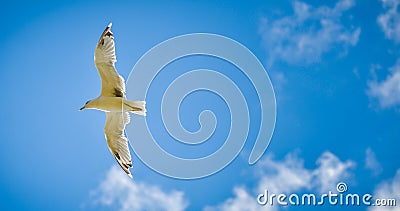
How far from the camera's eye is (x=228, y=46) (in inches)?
619

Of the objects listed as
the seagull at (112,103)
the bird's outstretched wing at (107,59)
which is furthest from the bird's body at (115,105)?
the bird's outstretched wing at (107,59)

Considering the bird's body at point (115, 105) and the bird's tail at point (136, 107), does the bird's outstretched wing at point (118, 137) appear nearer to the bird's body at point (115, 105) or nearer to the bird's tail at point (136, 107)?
the bird's body at point (115, 105)

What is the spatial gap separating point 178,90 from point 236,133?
1.57m

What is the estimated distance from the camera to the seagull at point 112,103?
13.3 m

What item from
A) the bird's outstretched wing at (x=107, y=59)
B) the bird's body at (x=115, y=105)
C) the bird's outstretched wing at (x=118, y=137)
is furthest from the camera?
the bird's outstretched wing at (x=118, y=137)

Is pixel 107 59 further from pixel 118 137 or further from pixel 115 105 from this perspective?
pixel 118 137

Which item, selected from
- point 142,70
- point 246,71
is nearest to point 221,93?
point 246,71

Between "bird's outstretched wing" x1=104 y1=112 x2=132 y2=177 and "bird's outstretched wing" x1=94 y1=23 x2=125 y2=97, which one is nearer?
"bird's outstretched wing" x1=94 y1=23 x2=125 y2=97

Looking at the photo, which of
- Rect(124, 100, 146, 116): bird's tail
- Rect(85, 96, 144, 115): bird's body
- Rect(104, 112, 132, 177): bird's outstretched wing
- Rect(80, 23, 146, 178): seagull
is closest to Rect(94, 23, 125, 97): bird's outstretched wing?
Rect(80, 23, 146, 178): seagull

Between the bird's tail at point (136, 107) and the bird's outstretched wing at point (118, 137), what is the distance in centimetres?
63

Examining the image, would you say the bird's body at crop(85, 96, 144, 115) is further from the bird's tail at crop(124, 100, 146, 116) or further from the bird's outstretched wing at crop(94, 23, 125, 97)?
the bird's outstretched wing at crop(94, 23, 125, 97)

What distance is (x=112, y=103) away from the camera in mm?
13664

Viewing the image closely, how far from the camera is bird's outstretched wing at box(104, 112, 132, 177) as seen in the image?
14172 millimetres

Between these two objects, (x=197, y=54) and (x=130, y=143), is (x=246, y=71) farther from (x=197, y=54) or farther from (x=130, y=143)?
(x=130, y=143)
